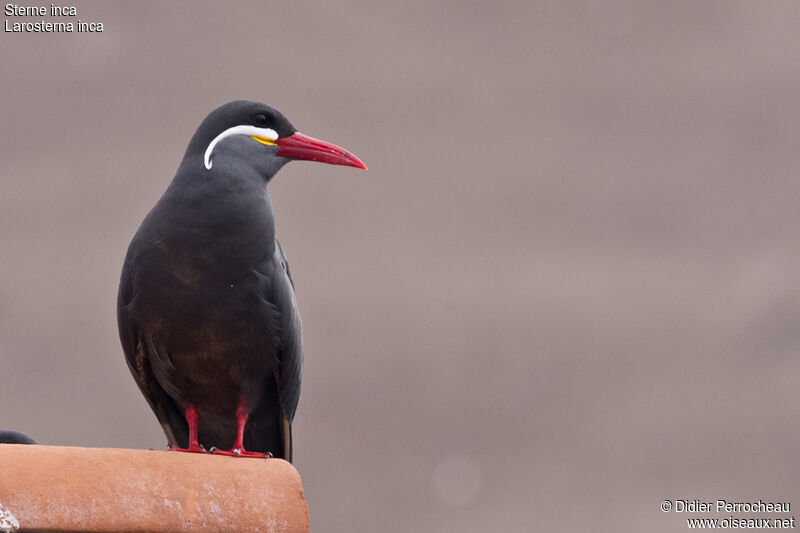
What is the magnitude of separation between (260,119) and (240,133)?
0.34ft

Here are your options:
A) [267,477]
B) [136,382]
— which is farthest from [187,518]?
[136,382]

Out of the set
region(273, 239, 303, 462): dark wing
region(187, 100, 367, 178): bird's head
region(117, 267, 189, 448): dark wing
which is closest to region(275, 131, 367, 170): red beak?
region(187, 100, 367, 178): bird's head

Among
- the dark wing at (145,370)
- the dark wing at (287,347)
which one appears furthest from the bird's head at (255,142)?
the dark wing at (145,370)

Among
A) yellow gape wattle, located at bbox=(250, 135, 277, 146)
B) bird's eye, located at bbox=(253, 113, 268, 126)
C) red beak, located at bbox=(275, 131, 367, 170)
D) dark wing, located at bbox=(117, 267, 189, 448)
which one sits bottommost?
dark wing, located at bbox=(117, 267, 189, 448)

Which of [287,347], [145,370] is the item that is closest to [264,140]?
[287,347]

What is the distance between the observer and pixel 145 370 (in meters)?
3.75

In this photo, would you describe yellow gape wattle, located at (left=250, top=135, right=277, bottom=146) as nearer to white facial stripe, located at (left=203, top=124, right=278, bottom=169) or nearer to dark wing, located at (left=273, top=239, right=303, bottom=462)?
white facial stripe, located at (left=203, top=124, right=278, bottom=169)

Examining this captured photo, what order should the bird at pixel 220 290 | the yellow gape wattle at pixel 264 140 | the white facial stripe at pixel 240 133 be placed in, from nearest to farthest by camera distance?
the bird at pixel 220 290
the white facial stripe at pixel 240 133
the yellow gape wattle at pixel 264 140

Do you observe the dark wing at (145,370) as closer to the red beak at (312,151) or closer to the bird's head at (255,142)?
the bird's head at (255,142)

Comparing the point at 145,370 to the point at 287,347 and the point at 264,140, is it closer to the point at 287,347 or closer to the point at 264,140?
the point at 287,347

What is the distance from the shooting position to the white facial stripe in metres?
3.63

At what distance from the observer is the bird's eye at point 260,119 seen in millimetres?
3775

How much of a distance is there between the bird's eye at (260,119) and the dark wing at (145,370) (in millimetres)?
708

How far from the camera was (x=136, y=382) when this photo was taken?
3.82 m
